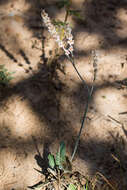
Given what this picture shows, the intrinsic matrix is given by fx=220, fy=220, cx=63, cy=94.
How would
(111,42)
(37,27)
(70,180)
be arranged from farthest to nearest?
(37,27) < (111,42) < (70,180)

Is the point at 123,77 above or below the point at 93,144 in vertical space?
above

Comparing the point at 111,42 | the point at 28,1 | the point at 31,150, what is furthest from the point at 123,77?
the point at 28,1

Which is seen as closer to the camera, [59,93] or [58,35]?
[58,35]

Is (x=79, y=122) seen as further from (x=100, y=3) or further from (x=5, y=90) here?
(x=100, y=3)

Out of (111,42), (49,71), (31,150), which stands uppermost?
(111,42)

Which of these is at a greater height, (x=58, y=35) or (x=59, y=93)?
(x=58, y=35)

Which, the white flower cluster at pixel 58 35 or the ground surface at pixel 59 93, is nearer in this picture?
the white flower cluster at pixel 58 35

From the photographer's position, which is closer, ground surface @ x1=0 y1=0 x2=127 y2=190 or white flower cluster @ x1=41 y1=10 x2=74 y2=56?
white flower cluster @ x1=41 y1=10 x2=74 y2=56

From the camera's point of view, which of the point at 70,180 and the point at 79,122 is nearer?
the point at 70,180
